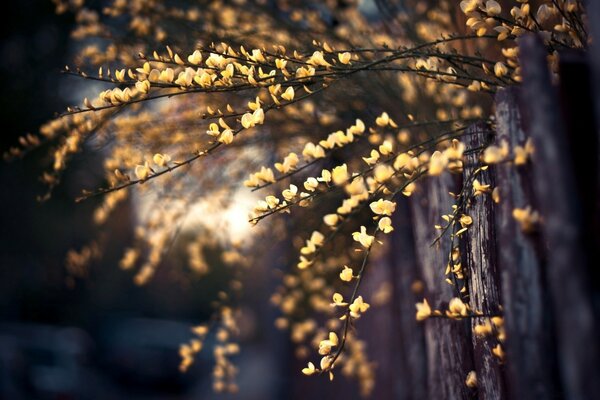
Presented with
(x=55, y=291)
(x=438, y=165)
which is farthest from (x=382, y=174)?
(x=55, y=291)

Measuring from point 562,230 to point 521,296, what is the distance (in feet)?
0.92

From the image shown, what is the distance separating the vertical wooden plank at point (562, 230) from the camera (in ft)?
3.97

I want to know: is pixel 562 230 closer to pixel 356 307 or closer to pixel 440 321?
pixel 356 307

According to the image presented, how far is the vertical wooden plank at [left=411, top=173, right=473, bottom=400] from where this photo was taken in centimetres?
213

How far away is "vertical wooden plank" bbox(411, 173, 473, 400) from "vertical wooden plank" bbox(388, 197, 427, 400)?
0.24 m

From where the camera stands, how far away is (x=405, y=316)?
299 centimetres

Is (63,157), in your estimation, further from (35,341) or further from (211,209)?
(35,341)

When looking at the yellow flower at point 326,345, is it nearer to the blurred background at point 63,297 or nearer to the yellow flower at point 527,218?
the yellow flower at point 527,218

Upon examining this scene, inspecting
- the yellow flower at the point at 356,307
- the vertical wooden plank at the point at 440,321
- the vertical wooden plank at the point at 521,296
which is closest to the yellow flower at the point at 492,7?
the vertical wooden plank at the point at 521,296

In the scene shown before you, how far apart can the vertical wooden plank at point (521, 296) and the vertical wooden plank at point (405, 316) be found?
1311 millimetres

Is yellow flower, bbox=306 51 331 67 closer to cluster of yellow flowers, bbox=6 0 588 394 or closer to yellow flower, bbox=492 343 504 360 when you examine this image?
cluster of yellow flowers, bbox=6 0 588 394

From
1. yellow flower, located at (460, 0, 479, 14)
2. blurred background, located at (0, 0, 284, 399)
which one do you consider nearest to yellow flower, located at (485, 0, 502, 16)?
yellow flower, located at (460, 0, 479, 14)

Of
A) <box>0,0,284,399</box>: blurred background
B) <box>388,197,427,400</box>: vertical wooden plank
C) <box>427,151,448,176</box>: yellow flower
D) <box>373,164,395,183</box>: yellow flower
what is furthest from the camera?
<box>0,0,284,399</box>: blurred background

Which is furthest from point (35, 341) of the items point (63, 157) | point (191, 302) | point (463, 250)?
point (191, 302)
